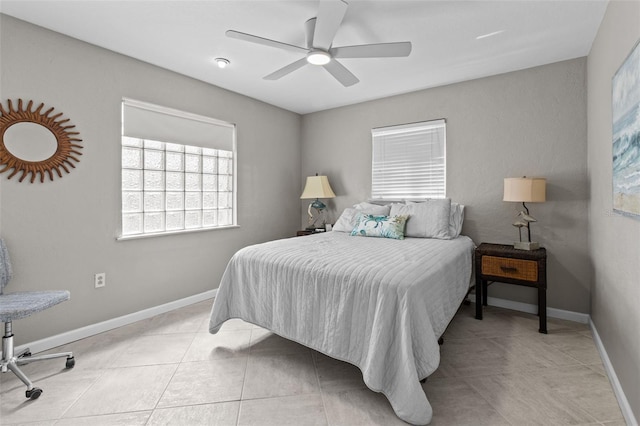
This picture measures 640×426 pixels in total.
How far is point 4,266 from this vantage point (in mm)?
2211

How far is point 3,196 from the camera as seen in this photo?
228cm

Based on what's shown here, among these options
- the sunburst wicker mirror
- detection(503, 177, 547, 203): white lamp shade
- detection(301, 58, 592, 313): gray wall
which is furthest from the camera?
detection(301, 58, 592, 313): gray wall

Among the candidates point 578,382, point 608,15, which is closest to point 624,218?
point 578,382

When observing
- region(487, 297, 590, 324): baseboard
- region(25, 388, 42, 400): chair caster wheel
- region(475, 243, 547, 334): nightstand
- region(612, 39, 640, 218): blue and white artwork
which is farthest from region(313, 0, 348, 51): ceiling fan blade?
region(487, 297, 590, 324): baseboard

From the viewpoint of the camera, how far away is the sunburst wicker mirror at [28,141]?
7.45ft

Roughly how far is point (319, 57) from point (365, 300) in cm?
184

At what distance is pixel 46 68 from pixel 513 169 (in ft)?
14.3

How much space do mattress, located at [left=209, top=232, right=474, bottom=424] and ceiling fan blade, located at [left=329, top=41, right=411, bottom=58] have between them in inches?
58.7

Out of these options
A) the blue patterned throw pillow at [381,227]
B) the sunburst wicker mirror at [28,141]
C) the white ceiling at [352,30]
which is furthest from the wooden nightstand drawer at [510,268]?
the sunburst wicker mirror at [28,141]

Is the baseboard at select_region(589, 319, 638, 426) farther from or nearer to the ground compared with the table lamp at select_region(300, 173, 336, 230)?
nearer to the ground

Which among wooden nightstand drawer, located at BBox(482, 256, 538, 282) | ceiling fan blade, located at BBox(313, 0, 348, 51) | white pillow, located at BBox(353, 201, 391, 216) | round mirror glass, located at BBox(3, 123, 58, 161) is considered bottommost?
wooden nightstand drawer, located at BBox(482, 256, 538, 282)

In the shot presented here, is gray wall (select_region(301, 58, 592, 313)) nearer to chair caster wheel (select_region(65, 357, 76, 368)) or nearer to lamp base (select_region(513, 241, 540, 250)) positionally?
lamp base (select_region(513, 241, 540, 250))

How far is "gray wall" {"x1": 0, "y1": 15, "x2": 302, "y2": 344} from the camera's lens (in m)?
2.36

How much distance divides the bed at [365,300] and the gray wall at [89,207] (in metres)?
1.12
